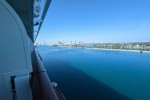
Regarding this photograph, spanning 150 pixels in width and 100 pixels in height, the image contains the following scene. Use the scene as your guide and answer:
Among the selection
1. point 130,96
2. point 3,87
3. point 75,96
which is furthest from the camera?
point 130,96

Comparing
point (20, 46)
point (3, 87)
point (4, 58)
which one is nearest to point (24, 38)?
point (20, 46)

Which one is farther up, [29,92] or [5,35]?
[5,35]

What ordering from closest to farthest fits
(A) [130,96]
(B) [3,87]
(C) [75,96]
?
(B) [3,87], (C) [75,96], (A) [130,96]

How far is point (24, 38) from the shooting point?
1089mm

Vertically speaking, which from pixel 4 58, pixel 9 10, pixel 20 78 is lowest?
pixel 20 78

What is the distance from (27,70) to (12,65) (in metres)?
0.11

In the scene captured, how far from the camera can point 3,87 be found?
99cm

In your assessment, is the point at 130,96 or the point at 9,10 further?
the point at 130,96

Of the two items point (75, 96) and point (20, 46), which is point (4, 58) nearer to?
point (20, 46)

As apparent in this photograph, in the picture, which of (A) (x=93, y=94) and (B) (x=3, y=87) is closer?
(B) (x=3, y=87)

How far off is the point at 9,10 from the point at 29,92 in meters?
0.58

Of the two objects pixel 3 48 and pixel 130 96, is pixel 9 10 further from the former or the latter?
pixel 130 96

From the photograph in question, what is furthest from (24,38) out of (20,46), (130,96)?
(130,96)

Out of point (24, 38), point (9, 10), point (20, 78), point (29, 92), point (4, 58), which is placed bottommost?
point (29, 92)
